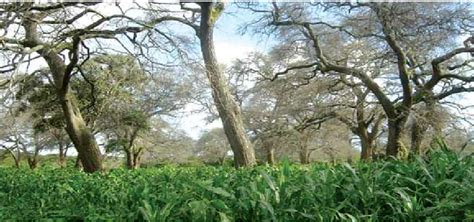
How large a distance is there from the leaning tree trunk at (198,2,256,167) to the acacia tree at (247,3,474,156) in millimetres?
3850

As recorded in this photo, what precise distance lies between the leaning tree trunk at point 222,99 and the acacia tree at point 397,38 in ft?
12.6

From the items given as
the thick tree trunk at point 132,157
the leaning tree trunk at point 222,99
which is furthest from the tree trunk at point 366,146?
the thick tree trunk at point 132,157

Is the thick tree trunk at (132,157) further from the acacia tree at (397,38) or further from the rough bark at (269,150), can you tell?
the acacia tree at (397,38)

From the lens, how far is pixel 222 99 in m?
9.16

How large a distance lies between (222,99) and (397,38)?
6.44m

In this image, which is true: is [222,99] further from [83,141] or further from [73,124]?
[73,124]

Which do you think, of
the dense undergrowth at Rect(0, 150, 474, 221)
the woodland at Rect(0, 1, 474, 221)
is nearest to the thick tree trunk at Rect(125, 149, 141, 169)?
the woodland at Rect(0, 1, 474, 221)

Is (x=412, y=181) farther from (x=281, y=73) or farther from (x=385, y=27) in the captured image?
(x=281, y=73)

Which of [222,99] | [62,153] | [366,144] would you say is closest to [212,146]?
[62,153]

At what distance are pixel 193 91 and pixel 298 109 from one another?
10.6 metres

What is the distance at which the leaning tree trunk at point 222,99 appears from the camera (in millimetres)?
9164

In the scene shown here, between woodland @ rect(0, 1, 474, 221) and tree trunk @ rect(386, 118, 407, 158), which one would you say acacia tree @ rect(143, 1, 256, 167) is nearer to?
woodland @ rect(0, 1, 474, 221)

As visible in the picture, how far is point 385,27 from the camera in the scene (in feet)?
41.0

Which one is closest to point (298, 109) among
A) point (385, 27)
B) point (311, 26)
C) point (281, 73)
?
point (281, 73)
